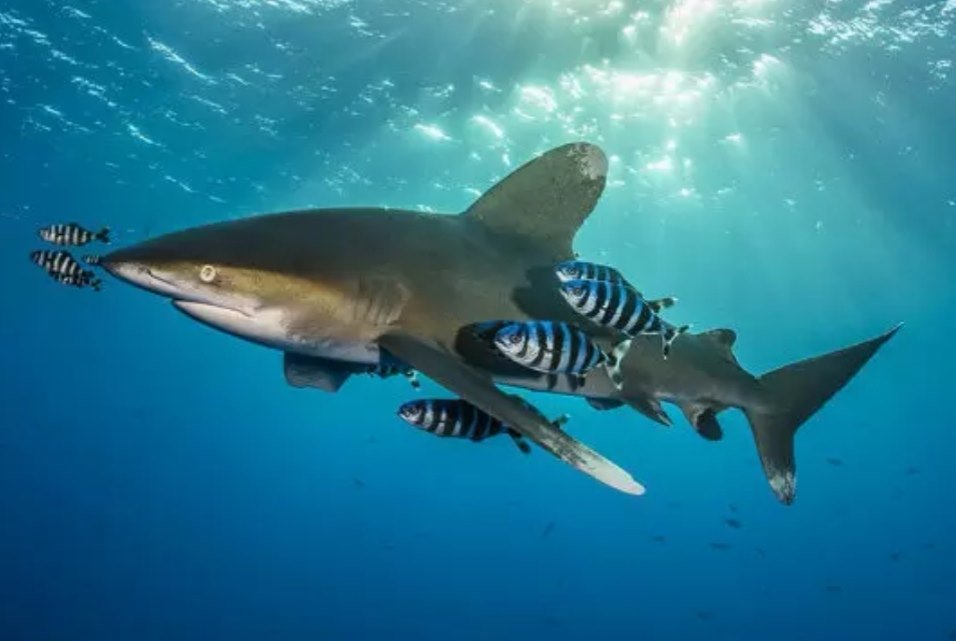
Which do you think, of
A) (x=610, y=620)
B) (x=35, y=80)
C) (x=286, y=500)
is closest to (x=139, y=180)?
(x=35, y=80)

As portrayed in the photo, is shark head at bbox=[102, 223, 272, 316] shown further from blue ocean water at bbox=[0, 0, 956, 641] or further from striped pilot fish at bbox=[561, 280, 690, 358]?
blue ocean water at bbox=[0, 0, 956, 641]

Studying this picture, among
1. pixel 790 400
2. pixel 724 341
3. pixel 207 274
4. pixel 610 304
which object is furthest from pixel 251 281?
pixel 790 400

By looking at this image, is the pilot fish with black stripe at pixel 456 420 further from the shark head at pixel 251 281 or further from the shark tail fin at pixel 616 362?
the shark head at pixel 251 281

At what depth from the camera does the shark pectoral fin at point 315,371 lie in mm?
4910

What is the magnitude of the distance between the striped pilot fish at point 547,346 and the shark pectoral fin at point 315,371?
1.80 metres

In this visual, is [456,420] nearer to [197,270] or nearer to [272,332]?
[272,332]

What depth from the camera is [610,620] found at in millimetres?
93938

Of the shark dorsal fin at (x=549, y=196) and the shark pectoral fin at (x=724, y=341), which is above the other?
the shark dorsal fin at (x=549, y=196)

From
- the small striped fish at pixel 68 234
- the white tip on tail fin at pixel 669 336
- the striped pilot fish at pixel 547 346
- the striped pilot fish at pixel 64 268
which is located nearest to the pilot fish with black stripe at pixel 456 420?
the striped pilot fish at pixel 547 346

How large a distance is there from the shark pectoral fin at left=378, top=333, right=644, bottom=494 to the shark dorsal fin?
174cm

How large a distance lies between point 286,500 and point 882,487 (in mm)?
157620

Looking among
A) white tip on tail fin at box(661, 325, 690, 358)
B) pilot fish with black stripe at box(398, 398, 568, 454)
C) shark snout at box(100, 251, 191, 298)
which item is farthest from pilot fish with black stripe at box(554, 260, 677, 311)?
shark snout at box(100, 251, 191, 298)

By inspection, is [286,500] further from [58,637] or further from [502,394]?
[502,394]

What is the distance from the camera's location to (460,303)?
4.05 meters
